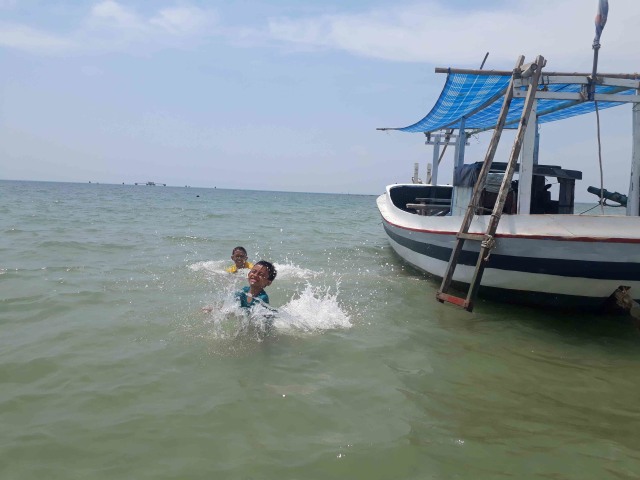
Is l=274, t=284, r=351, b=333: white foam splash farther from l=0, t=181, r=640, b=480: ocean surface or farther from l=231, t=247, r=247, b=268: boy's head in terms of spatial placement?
l=231, t=247, r=247, b=268: boy's head

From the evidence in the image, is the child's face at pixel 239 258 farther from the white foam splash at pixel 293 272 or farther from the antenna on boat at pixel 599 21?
the antenna on boat at pixel 599 21

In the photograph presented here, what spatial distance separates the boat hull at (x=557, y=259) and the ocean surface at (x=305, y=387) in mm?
336

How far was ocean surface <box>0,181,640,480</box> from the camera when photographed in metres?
3.13

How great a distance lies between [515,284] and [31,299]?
6.27 metres

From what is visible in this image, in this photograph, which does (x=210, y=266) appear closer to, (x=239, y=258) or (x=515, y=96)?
(x=239, y=258)

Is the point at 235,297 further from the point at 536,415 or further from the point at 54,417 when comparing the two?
the point at 536,415

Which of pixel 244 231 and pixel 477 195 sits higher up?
pixel 477 195

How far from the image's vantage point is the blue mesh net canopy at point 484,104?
7953 mm

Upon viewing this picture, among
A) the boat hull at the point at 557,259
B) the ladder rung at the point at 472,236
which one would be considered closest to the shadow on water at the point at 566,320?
the boat hull at the point at 557,259

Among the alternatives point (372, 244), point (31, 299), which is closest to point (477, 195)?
point (31, 299)

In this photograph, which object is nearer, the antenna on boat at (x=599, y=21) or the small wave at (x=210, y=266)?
the antenna on boat at (x=599, y=21)

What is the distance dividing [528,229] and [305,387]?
146 inches

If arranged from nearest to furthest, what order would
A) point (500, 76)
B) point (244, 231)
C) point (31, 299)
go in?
point (31, 299) < point (500, 76) < point (244, 231)

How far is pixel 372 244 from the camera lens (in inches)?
622
